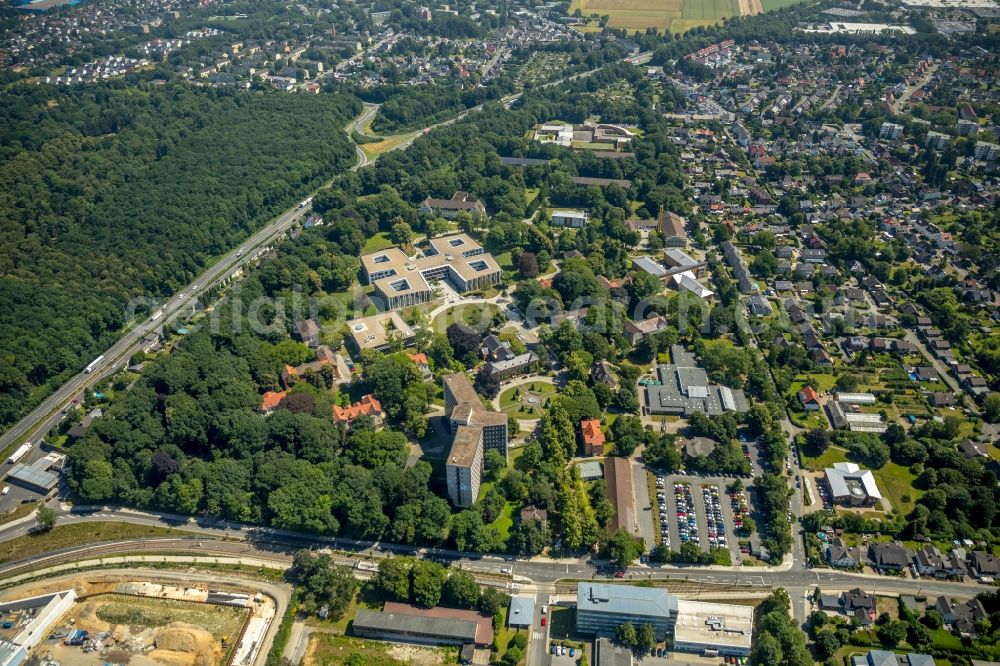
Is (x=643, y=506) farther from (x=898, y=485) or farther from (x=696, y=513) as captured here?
(x=898, y=485)

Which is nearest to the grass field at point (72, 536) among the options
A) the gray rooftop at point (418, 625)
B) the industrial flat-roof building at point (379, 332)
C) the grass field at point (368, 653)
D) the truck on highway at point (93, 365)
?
the grass field at point (368, 653)

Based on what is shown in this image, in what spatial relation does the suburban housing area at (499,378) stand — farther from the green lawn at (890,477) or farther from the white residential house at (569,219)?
the white residential house at (569,219)

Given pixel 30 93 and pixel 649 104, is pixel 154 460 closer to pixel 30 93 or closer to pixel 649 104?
pixel 30 93

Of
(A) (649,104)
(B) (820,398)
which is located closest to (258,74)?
(A) (649,104)

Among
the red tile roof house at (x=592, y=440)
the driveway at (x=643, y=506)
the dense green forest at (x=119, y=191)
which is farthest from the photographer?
the dense green forest at (x=119, y=191)

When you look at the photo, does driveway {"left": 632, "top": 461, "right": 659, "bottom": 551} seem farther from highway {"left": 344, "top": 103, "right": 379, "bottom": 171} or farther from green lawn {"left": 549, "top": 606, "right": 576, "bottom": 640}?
highway {"left": 344, "top": 103, "right": 379, "bottom": 171}

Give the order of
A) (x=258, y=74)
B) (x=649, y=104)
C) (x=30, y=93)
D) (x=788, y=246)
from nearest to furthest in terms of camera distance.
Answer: (x=788, y=246), (x=30, y=93), (x=649, y=104), (x=258, y=74)
